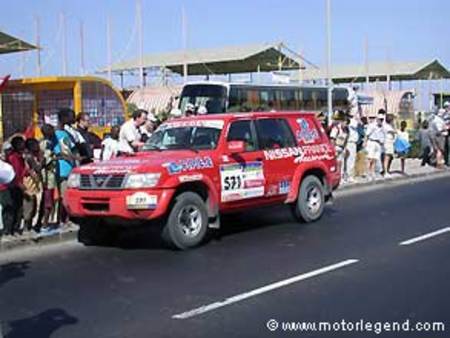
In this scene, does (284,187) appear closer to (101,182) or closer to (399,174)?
(101,182)

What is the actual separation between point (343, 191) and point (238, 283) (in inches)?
411

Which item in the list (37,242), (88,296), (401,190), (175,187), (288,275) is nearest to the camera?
(88,296)

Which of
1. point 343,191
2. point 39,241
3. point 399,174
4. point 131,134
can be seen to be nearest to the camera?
point 39,241

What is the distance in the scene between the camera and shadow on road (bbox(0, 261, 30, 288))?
28.5 feet

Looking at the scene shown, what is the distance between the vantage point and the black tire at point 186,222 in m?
10.00

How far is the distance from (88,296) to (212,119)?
4.42m

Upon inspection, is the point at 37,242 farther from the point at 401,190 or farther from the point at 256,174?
the point at 401,190

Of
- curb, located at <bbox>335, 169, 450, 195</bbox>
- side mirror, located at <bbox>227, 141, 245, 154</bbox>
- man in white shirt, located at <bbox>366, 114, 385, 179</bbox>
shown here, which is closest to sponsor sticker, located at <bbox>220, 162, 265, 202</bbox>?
side mirror, located at <bbox>227, 141, 245, 154</bbox>

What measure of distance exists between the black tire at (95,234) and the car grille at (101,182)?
87cm

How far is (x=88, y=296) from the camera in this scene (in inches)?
300

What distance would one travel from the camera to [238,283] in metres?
7.98

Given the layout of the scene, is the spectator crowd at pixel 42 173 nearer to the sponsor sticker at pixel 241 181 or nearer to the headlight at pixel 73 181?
the headlight at pixel 73 181

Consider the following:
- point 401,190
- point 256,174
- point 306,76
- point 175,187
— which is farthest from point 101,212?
point 306,76

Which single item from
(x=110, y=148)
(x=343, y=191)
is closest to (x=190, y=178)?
(x=110, y=148)
